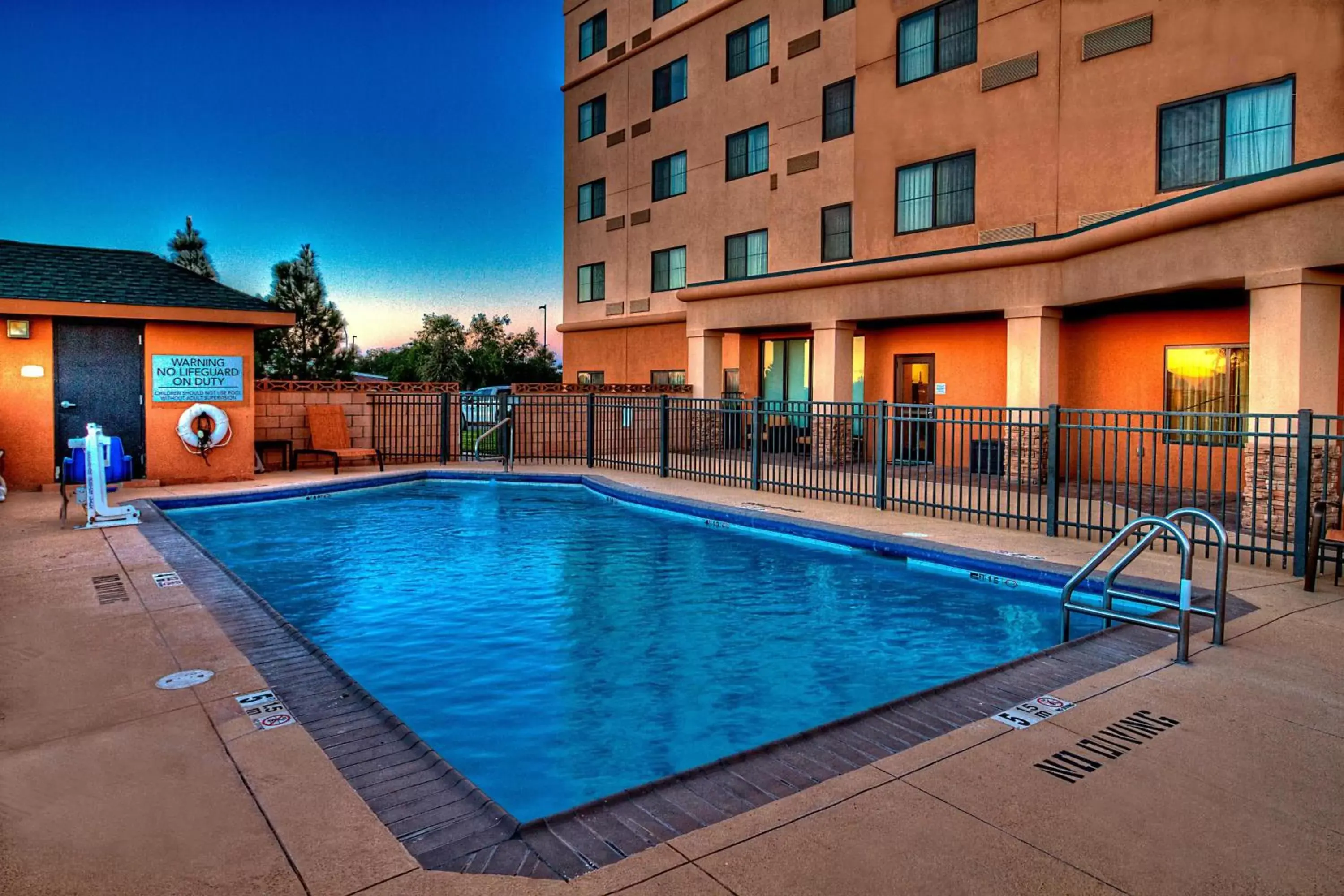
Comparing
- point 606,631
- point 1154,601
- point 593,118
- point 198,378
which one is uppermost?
point 593,118

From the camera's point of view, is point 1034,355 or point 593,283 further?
point 593,283

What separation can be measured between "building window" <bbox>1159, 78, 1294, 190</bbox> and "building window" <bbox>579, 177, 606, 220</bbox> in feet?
58.6

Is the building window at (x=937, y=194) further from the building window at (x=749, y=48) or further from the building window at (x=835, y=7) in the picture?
the building window at (x=749, y=48)

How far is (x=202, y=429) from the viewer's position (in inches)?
554

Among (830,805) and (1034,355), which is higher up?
(1034,355)

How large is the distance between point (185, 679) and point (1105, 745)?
4924 millimetres

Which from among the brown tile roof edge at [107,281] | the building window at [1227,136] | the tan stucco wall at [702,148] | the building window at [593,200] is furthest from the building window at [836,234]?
the brown tile roof edge at [107,281]

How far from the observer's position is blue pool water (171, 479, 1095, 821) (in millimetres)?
5004

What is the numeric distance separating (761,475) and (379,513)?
645 cm

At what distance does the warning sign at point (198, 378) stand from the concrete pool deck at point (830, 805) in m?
9.93

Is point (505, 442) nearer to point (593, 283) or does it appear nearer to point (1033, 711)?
point (593, 283)

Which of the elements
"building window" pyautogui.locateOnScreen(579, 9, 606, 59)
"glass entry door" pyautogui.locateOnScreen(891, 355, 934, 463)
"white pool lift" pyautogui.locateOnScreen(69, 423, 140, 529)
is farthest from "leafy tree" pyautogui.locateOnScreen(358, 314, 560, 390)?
"white pool lift" pyautogui.locateOnScreen(69, 423, 140, 529)

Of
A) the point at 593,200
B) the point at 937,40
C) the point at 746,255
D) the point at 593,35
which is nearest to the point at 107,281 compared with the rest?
the point at 746,255

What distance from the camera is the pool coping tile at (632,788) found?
299cm
